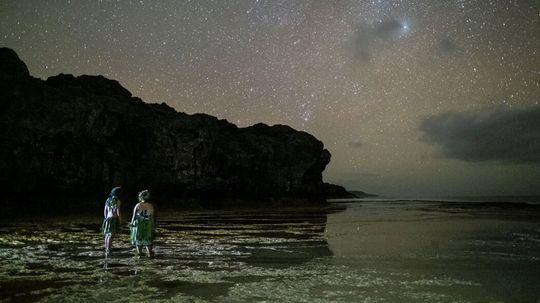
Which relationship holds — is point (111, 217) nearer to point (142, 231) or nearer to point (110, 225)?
point (110, 225)

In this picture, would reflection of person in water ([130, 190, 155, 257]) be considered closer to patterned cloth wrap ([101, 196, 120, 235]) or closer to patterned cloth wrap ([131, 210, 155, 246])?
patterned cloth wrap ([131, 210, 155, 246])

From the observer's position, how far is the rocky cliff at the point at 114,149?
40656mm

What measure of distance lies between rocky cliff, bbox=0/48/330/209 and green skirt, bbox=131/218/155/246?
100ft

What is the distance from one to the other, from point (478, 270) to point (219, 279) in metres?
7.99

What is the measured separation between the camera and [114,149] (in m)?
49.8

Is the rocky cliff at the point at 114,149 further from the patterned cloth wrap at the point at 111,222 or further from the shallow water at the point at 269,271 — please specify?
the patterned cloth wrap at the point at 111,222

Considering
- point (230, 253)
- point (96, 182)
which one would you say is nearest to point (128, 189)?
point (96, 182)

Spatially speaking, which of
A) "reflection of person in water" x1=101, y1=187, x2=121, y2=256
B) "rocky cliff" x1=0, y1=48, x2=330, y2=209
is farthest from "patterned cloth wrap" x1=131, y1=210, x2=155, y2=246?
"rocky cliff" x1=0, y1=48, x2=330, y2=209

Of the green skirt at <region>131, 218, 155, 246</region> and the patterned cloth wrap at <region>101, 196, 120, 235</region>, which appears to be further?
the patterned cloth wrap at <region>101, 196, 120, 235</region>

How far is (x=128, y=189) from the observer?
5097 centimetres

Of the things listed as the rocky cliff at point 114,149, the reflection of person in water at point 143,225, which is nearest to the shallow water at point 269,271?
the reflection of person in water at point 143,225

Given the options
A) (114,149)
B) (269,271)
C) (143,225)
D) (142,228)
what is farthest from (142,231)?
(114,149)

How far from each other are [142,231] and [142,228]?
0.11 metres

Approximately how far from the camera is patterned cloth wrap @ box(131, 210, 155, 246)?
14148 mm
